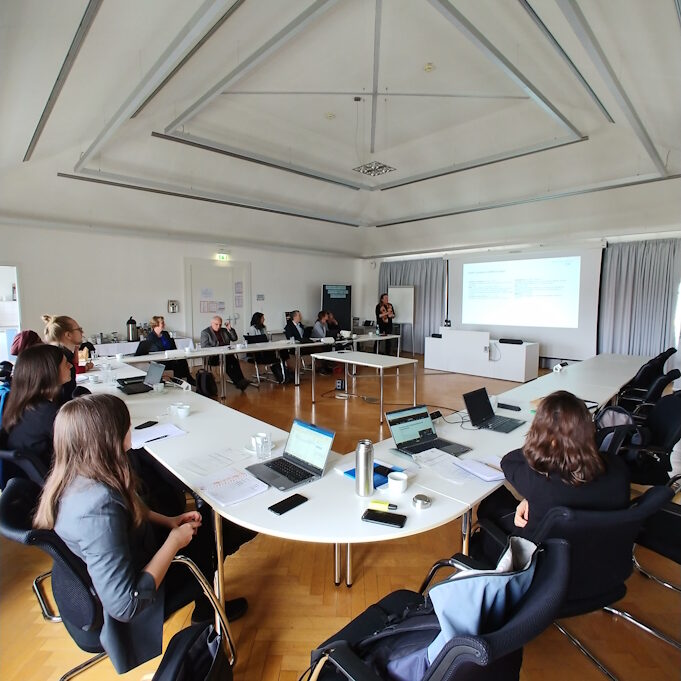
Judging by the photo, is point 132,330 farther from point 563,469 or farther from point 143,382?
point 563,469

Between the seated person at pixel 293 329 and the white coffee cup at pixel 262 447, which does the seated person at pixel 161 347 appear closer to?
the seated person at pixel 293 329

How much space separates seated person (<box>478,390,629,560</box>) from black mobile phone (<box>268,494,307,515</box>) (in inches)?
33.1

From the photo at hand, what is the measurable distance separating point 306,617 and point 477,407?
5.21 ft

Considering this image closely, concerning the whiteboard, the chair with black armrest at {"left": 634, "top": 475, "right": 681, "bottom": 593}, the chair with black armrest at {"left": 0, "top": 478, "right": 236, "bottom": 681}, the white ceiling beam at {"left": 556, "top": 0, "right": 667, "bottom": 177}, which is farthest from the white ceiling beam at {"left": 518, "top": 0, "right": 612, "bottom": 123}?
the whiteboard

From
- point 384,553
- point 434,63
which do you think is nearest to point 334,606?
point 384,553

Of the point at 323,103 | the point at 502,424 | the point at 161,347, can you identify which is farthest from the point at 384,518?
the point at 323,103

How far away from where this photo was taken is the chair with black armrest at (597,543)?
48.4 inches

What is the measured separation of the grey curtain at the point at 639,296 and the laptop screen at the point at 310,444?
7674 millimetres

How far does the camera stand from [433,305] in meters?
10.1

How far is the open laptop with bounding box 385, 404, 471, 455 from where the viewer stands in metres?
2.15

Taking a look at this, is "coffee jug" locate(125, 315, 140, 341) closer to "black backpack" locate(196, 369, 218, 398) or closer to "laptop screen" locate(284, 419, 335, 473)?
"black backpack" locate(196, 369, 218, 398)

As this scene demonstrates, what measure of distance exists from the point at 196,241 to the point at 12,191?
3.12 meters

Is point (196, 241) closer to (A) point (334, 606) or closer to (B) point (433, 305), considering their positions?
(B) point (433, 305)

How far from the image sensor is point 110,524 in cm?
116
